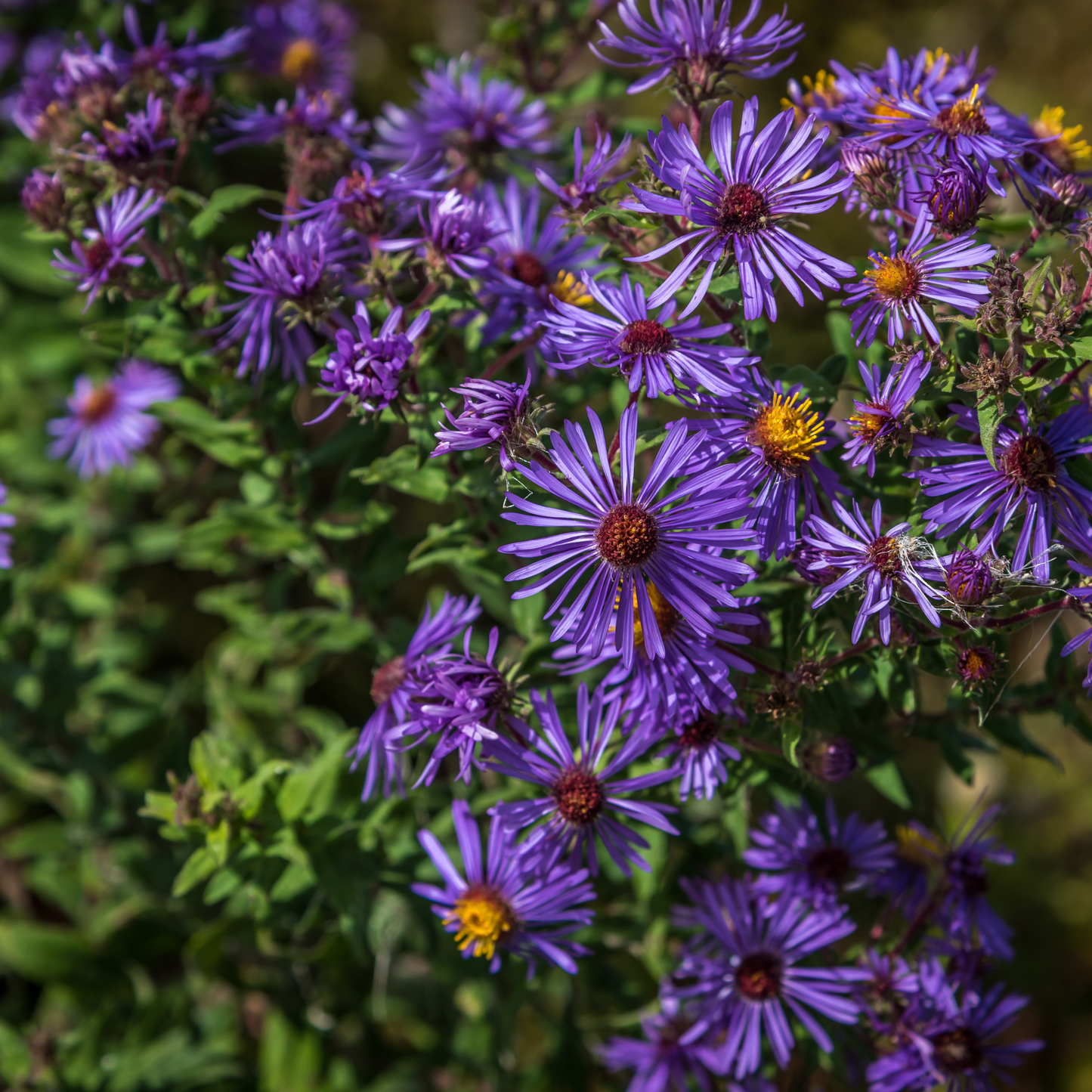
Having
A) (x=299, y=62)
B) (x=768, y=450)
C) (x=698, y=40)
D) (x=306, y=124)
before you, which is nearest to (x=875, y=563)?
(x=768, y=450)

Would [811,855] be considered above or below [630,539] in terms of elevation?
below

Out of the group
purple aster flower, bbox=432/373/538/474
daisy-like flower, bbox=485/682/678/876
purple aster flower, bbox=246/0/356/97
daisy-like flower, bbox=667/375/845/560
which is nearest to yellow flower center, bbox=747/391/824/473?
daisy-like flower, bbox=667/375/845/560

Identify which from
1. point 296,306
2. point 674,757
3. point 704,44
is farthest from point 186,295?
point 674,757

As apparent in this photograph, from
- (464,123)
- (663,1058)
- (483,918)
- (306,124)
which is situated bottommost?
(663,1058)

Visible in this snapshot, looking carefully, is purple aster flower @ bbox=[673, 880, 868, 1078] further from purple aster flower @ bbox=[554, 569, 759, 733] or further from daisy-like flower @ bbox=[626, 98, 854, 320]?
daisy-like flower @ bbox=[626, 98, 854, 320]

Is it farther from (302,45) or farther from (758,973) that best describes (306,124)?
(758,973)

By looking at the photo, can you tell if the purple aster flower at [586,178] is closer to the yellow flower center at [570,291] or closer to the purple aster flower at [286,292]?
the yellow flower center at [570,291]

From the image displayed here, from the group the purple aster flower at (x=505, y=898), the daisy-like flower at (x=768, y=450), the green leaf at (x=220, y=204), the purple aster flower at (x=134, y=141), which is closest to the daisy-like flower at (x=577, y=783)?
the purple aster flower at (x=505, y=898)
